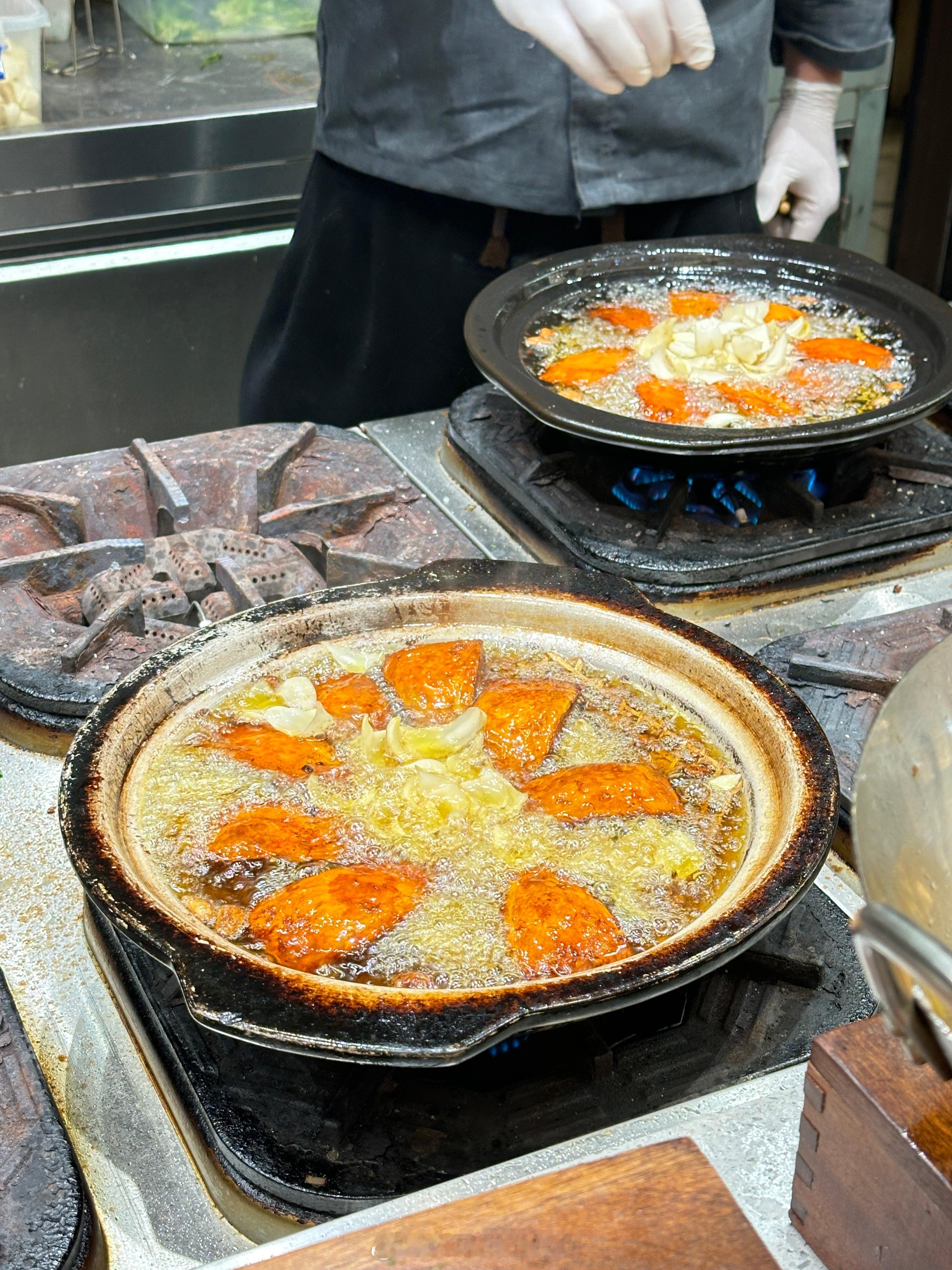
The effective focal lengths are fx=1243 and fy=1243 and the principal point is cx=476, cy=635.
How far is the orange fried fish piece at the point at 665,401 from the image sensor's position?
2141 millimetres

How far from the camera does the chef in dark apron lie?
267 centimetres

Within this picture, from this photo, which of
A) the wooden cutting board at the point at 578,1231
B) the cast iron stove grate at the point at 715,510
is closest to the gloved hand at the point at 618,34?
the cast iron stove grate at the point at 715,510

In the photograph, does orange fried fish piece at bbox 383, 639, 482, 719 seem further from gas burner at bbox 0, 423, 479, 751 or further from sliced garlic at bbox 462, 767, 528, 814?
gas burner at bbox 0, 423, 479, 751

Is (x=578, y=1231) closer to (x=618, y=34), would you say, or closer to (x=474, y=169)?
(x=618, y=34)

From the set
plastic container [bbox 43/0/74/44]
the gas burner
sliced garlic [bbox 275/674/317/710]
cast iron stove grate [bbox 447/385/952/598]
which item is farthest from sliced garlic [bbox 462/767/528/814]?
plastic container [bbox 43/0/74/44]

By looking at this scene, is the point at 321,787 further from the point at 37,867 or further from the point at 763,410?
the point at 763,410

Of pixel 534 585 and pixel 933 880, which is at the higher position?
pixel 933 880

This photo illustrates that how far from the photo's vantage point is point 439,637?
5.33 feet

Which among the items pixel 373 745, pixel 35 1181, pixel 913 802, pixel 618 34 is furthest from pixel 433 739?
pixel 618 34

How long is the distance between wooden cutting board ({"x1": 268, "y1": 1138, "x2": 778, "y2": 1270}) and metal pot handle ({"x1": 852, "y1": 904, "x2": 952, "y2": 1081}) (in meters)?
0.32

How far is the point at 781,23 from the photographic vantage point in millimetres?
3010

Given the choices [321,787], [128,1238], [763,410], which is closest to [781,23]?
[763,410]

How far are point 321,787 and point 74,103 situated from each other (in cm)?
287

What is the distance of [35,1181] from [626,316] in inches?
75.6
